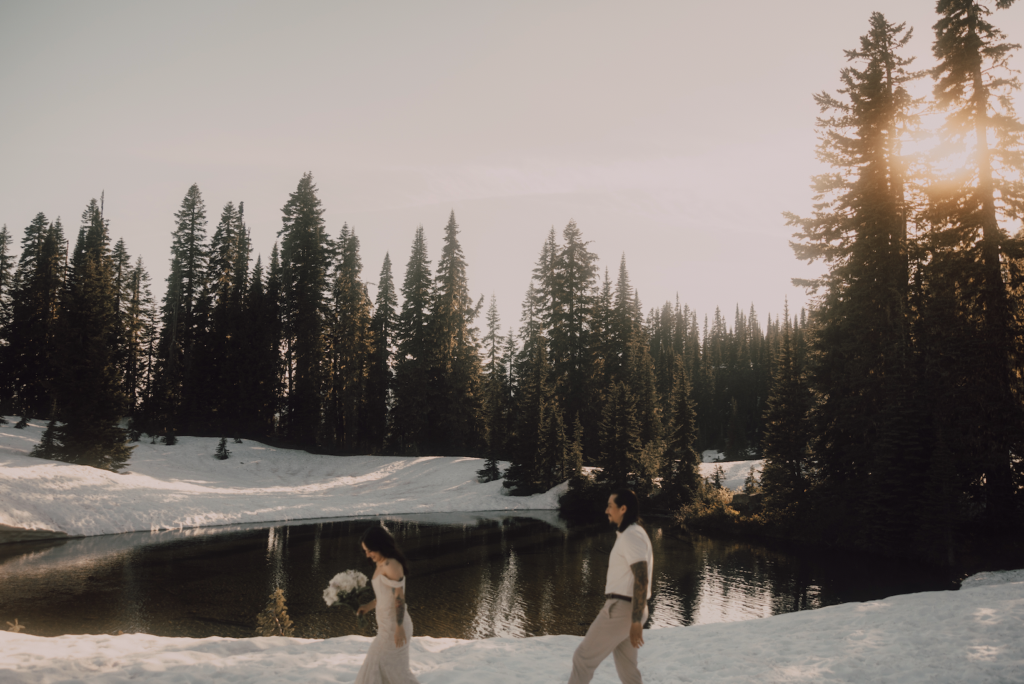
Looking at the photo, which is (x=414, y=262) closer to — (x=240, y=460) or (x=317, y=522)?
(x=240, y=460)

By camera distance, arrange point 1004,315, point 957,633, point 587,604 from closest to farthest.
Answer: point 957,633 → point 587,604 → point 1004,315

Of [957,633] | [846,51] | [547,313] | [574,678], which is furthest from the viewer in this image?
[547,313]

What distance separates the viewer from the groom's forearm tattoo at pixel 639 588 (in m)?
5.78

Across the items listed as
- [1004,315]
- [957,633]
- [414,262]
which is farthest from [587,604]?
[414,262]

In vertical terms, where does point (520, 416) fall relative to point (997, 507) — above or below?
above

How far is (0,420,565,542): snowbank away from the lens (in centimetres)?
2391

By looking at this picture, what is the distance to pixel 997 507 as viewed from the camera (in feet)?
65.9

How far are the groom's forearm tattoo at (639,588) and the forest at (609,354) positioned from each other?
20679mm

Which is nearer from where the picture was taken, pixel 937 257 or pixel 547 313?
pixel 937 257

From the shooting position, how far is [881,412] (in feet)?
78.3

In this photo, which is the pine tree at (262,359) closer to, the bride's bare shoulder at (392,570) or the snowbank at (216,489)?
the snowbank at (216,489)

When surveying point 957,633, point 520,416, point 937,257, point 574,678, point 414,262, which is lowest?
point 957,633

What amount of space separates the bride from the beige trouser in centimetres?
183

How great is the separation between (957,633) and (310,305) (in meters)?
50.8
